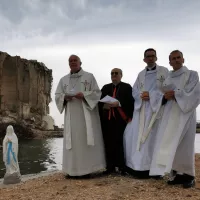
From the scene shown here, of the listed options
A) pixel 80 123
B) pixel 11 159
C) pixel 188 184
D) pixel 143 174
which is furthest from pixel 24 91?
pixel 188 184

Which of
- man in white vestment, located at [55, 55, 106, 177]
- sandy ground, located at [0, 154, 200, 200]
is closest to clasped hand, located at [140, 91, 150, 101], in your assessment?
man in white vestment, located at [55, 55, 106, 177]

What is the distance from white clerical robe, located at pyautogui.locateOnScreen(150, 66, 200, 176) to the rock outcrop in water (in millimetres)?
39495

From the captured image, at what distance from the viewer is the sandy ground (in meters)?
3.85

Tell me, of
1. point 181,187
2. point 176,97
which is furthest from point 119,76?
point 181,187

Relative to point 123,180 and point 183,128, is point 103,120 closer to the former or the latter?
point 123,180

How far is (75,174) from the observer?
5.34 metres

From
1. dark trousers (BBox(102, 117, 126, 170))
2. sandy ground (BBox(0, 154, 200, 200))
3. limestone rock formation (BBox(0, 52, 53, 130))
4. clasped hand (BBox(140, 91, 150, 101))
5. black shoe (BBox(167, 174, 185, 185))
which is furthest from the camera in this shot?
limestone rock formation (BBox(0, 52, 53, 130))

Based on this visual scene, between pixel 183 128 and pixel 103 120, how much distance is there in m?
1.82

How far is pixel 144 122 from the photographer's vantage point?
202 inches

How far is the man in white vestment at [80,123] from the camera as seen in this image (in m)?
5.36

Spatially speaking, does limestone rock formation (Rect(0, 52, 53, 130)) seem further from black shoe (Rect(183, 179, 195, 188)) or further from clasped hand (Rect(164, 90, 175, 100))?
black shoe (Rect(183, 179, 195, 188))

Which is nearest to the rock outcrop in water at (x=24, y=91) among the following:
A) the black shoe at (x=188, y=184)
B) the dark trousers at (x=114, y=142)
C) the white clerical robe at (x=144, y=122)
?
the dark trousers at (x=114, y=142)

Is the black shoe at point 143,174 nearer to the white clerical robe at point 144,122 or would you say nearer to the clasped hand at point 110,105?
the white clerical robe at point 144,122

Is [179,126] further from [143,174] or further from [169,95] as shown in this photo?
[143,174]
